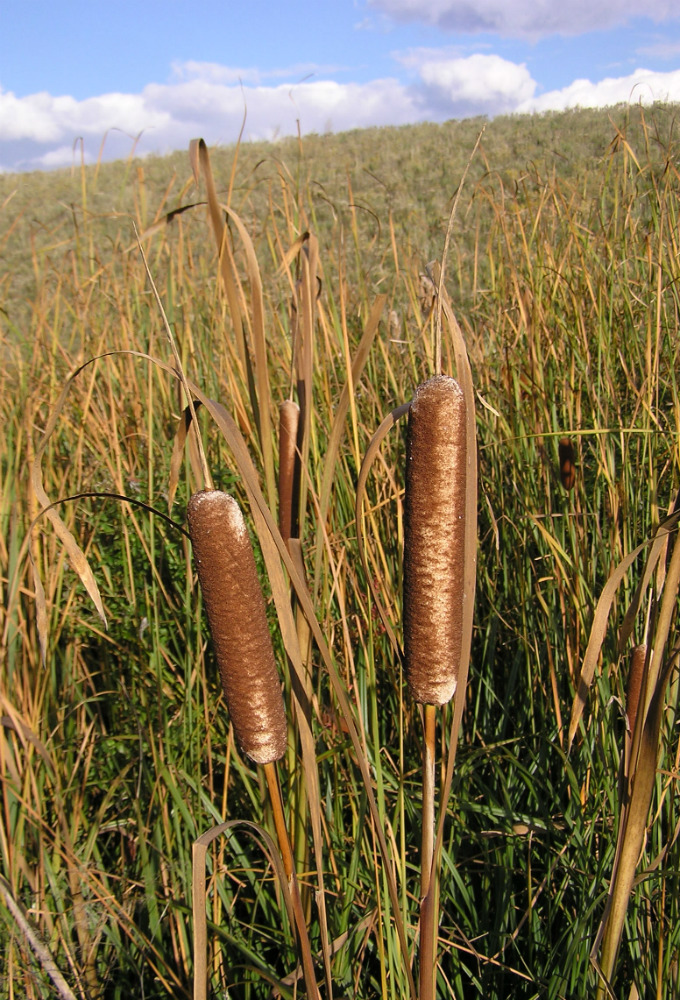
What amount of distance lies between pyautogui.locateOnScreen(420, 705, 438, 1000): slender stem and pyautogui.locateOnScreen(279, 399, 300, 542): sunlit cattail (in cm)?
32

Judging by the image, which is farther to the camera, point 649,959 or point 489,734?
point 489,734

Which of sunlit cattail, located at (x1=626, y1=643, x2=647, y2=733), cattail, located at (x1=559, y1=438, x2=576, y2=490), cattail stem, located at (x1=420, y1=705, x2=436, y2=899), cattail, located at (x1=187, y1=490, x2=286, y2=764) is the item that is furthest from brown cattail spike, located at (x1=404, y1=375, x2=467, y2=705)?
cattail, located at (x1=559, y1=438, x2=576, y2=490)

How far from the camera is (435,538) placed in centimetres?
61

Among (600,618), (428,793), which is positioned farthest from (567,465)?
(428,793)

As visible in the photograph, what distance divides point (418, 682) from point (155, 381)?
2.03m

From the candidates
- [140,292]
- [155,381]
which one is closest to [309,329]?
[155,381]

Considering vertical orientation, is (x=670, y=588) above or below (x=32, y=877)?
above

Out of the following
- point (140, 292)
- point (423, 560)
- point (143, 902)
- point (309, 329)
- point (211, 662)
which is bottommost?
point (143, 902)

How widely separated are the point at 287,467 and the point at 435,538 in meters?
0.35

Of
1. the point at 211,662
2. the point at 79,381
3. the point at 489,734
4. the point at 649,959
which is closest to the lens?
the point at 649,959

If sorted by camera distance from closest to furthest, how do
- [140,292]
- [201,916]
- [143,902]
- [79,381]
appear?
[201,916], [143,902], [79,381], [140,292]

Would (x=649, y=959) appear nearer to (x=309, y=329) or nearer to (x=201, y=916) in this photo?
(x=201, y=916)

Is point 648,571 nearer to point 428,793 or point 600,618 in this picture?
point 600,618

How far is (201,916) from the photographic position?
62 cm
